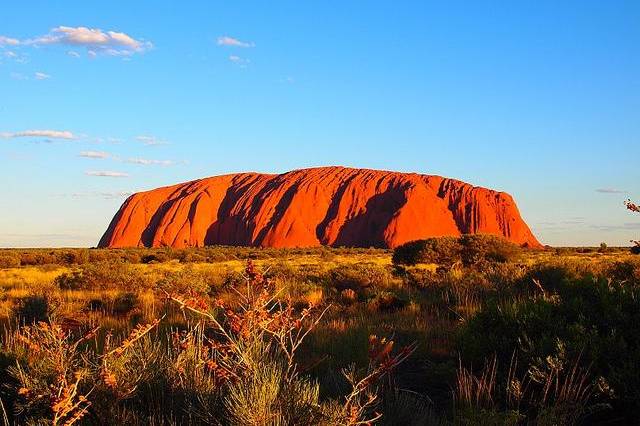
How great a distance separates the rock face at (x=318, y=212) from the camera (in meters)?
83.2

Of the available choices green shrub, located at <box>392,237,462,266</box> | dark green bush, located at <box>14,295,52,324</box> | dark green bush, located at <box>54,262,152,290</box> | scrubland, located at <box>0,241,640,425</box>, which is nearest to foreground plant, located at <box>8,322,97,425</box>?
scrubland, located at <box>0,241,640,425</box>

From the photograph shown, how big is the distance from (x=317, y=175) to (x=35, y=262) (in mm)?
66401

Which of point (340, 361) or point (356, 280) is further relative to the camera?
point (356, 280)

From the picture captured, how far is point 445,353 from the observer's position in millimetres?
6797

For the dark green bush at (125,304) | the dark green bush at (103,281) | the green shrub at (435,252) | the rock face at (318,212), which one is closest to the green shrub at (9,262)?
the dark green bush at (103,281)

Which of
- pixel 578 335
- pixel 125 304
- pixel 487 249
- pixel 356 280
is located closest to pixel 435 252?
pixel 487 249

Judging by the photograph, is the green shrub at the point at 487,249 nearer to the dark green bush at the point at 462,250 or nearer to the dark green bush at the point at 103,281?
the dark green bush at the point at 462,250

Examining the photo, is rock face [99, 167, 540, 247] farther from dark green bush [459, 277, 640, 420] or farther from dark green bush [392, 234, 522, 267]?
dark green bush [459, 277, 640, 420]

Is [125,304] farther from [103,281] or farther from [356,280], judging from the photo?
[356,280]

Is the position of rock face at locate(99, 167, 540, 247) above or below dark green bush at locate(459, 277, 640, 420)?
above

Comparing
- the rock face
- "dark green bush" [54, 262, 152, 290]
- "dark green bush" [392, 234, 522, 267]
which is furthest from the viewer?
the rock face

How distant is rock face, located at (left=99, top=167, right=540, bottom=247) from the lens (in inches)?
3275

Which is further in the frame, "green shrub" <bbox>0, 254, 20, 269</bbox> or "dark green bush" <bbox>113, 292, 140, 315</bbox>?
"green shrub" <bbox>0, 254, 20, 269</bbox>

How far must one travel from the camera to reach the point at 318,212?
292ft
